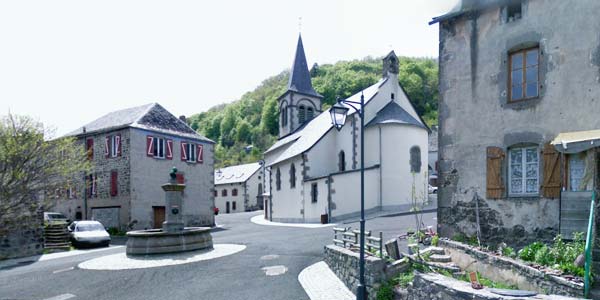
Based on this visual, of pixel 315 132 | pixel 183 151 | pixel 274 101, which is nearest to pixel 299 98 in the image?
pixel 315 132

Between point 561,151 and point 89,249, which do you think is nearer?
point 561,151

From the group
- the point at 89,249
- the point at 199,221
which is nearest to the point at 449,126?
the point at 89,249

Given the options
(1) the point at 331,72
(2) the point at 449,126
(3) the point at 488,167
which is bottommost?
(3) the point at 488,167

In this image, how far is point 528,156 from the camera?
31.4 ft

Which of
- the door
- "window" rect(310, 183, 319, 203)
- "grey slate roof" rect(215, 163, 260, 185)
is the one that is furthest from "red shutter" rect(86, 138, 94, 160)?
"grey slate roof" rect(215, 163, 260, 185)

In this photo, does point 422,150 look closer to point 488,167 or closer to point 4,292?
point 488,167

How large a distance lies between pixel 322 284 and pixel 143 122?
19882 millimetres

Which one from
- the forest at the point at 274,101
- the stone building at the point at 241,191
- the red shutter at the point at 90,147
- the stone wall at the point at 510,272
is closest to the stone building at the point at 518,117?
the stone wall at the point at 510,272

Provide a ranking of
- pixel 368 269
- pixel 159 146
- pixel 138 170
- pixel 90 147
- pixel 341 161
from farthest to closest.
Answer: pixel 341 161 < pixel 90 147 < pixel 159 146 < pixel 138 170 < pixel 368 269

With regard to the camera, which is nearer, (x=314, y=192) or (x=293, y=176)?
(x=314, y=192)

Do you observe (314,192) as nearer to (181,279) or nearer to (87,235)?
(87,235)

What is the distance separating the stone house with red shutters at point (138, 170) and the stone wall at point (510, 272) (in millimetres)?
20361

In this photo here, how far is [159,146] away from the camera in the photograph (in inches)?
1004

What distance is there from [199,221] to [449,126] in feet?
68.5
